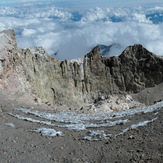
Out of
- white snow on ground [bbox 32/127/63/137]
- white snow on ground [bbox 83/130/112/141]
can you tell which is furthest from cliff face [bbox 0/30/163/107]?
white snow on ground [bbox 83/130/112/141]

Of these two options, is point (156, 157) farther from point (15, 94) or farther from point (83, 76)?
point (83, 76)

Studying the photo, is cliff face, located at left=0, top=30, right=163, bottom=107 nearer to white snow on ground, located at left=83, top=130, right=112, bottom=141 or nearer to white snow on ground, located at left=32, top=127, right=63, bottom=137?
white snow on ground, located at left=32, top=127, right=63, bottom=137

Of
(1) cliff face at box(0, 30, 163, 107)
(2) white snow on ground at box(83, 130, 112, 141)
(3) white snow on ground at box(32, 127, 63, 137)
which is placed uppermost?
Result: (3) white snow on ground at box(32, 127, 63, 137)

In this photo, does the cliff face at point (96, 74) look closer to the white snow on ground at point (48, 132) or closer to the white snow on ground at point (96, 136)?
the white snow on ground at point (48, 132)

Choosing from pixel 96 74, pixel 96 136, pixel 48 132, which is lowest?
pixel 96 74

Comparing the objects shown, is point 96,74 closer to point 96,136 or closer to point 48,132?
point 96,136

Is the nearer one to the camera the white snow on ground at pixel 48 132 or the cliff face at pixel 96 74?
the white snow on ground at pixel 48 132

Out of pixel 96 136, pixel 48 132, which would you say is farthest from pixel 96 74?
pixel 48 132

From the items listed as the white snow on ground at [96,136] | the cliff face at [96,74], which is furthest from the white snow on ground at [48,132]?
the cliff face at [96,74]

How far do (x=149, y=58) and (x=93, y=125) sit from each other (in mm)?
40484

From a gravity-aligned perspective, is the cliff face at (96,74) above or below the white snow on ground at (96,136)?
below

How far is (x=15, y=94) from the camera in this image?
2517 centimetres

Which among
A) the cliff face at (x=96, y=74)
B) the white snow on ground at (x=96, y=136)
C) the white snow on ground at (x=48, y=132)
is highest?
the white snow on ground at (x=48, y=132)

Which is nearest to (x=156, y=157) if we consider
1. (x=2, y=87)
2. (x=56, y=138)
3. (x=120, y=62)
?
(x=56, y=138)
